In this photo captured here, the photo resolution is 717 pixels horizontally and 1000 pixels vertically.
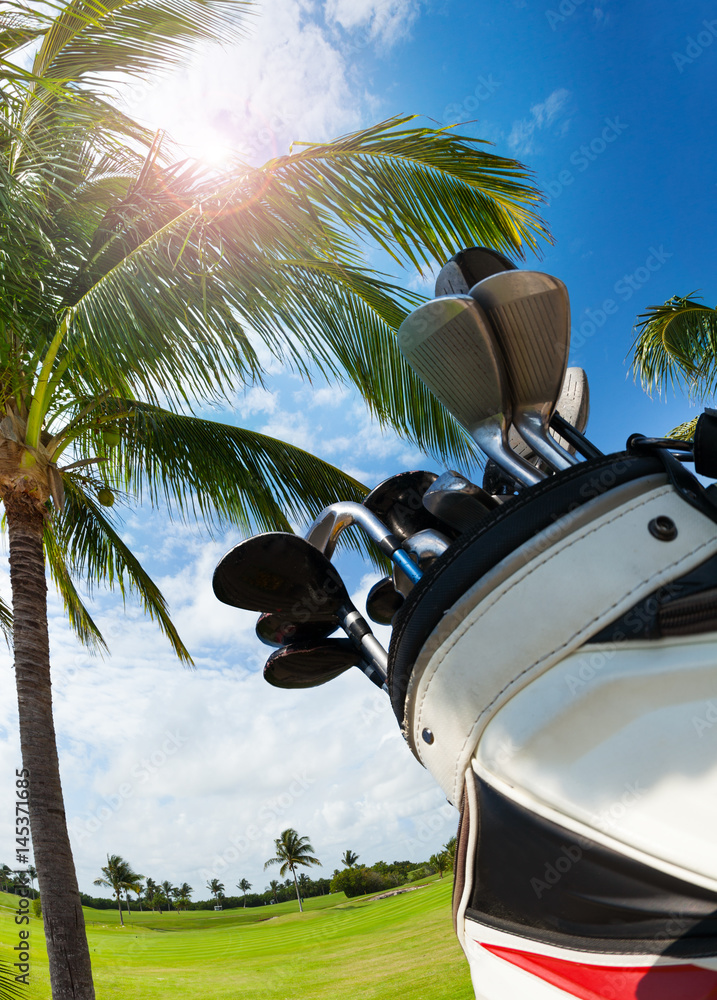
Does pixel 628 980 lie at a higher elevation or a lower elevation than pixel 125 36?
lower

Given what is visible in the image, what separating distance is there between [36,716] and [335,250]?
11.4 feet

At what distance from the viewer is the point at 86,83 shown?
3652 mm

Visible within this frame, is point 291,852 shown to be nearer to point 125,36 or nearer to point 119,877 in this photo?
point 119,877

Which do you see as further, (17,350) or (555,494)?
(17,350)

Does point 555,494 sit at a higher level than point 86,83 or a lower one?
lower

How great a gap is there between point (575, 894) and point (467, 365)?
522 mm

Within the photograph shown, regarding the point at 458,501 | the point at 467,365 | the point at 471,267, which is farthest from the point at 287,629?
the point at 471,267

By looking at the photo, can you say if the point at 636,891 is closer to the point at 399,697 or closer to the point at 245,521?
the point at 399,697

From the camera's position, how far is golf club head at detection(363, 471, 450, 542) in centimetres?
84

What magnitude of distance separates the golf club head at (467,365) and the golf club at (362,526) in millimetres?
156

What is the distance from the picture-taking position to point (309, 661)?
786mm

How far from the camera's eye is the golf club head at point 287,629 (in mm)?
783

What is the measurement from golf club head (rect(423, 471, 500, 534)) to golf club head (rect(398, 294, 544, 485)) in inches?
2.0

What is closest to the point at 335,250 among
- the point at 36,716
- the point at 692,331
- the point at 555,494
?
the point at 36,716
